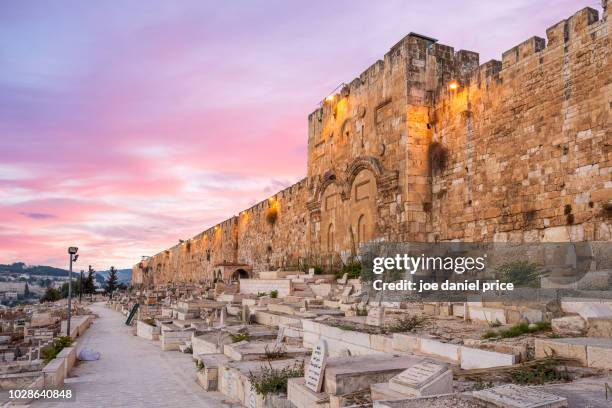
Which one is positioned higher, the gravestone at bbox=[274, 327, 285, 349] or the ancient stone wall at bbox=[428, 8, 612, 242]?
the ancient stone wall at bbox=[428, 8, 612, 242]

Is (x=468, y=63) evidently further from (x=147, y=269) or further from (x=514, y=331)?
(x=147, y=269)

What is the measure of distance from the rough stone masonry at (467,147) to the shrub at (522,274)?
2.12ft

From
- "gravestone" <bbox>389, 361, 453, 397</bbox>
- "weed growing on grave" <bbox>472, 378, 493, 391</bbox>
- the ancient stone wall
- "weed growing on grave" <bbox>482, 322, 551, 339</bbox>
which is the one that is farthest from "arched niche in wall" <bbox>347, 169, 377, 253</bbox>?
"gravestone" <bbox>389, 361, 453, 397</bbox>

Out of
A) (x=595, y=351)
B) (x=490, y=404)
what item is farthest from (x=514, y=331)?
(x=490, y=404)

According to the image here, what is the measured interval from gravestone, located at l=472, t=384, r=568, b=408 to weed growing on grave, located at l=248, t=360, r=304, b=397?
113 inches

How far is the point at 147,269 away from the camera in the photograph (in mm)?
77188

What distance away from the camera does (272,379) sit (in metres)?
6.12

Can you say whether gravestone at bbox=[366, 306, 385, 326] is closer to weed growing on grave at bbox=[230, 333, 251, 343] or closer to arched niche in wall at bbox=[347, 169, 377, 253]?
weed growing on grave at bbox=[230, 333, 251, 343]

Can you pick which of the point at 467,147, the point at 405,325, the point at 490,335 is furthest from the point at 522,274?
the point at 490,335

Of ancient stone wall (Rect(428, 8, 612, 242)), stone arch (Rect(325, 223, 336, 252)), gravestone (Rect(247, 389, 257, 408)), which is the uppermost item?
ancient stone wall (Rect(428, 8, 612, 242))

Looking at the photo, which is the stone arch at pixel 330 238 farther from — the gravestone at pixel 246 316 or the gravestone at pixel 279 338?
the gravestone at pixel 279 338

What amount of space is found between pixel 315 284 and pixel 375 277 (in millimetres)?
2288

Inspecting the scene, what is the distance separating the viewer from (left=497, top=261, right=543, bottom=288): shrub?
412 inches

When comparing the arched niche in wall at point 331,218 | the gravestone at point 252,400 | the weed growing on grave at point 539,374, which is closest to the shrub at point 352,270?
the arched niche in wall at point 331,218
